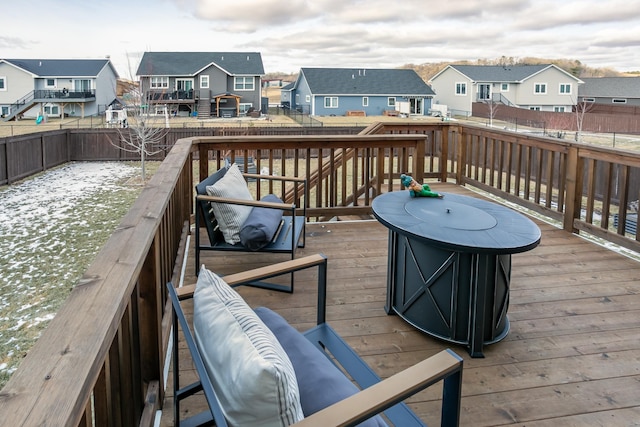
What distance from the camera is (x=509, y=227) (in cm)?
265

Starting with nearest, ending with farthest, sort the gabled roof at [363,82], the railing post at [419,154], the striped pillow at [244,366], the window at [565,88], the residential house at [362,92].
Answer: the striped pillow at [244,366]
the railing post at [419,154]
the residential house at [362,92]
the gabled roof at [363,82]
the window at [565,88]

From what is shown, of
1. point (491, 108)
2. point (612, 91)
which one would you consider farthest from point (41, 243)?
point (612, 91)

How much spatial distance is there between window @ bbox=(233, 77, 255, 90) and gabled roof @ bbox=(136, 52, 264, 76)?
528 mm

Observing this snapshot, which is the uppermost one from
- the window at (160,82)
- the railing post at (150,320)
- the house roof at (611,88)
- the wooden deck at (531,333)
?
the house roof at (611,88)

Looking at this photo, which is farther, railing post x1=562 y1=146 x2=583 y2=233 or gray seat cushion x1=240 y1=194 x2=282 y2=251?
railing post x1=562 y1=146 x2=583 y2=233

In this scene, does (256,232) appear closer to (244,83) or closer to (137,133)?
(137,133)

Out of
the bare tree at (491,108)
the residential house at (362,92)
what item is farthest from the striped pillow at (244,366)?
the residential house at (362,92)

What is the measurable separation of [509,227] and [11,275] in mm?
6325

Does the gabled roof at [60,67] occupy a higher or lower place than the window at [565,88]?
higher

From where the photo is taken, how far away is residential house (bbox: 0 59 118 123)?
33250 millimetres

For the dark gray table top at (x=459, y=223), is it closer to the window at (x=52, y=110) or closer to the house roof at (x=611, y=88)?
the window at (x=52, y=110)

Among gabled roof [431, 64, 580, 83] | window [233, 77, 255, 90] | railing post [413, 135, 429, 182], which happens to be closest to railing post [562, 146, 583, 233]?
railing post [413, 135, 429, 182]

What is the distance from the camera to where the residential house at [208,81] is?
109 feet

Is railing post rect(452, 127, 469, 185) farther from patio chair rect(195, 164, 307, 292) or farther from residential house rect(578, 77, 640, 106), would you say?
residential house rect(578, 77, 640, 106)
